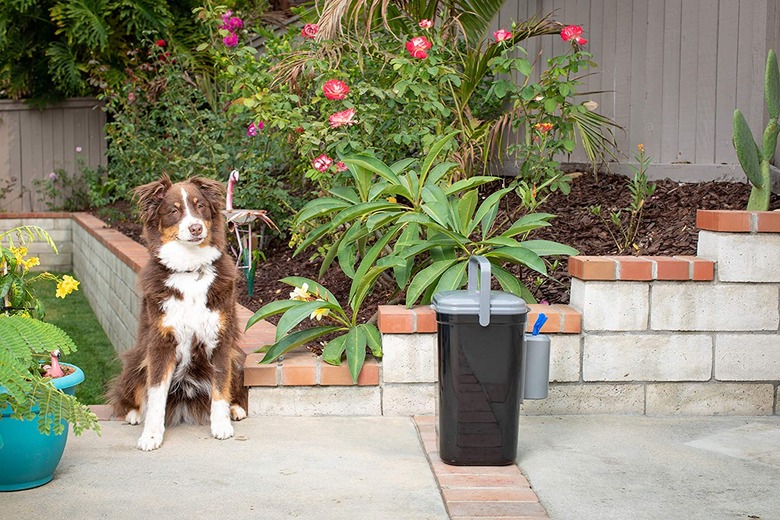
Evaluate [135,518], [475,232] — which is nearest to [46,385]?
[135,518]

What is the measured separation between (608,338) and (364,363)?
117 cm

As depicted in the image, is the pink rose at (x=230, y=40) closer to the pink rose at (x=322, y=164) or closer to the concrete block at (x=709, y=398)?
the pink rose at (x=322, y=164)

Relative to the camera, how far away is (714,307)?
466cm

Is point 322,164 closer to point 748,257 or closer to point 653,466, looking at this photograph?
point 748,257

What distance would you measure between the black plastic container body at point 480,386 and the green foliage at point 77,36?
875 centimetres

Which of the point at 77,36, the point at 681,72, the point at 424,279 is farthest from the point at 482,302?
the point at 77,36

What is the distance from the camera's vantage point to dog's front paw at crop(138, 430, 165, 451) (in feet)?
13.5

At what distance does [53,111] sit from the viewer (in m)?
14.2

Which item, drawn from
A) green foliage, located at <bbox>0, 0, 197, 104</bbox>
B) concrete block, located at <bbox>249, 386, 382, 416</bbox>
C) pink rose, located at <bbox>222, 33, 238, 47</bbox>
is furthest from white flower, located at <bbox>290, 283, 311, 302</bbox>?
green foliage, located at <bbox>0, 0, 197, 104</bbox>

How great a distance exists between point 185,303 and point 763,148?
299cm

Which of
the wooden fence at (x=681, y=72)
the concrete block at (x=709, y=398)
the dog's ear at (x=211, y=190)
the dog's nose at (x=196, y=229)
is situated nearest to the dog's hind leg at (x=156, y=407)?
the dog's nose at (x=196, y=229)

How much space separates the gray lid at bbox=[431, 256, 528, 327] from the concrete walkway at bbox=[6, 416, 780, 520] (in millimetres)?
630

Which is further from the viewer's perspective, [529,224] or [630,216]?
[630,216]

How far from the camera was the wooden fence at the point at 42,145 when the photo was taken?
556 inches
